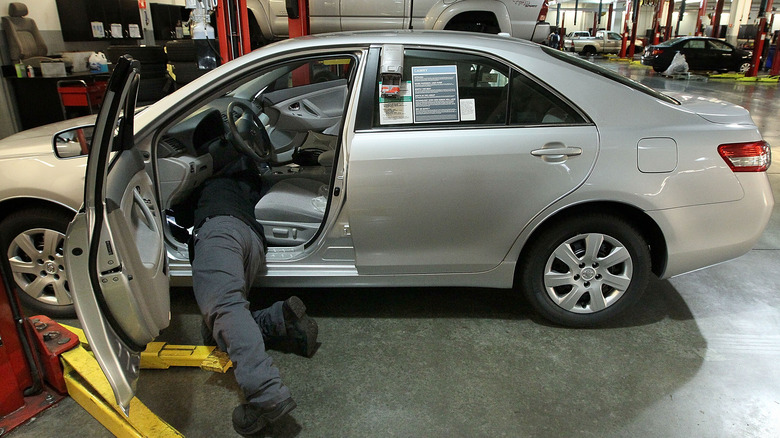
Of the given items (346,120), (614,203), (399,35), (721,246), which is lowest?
(721,246)

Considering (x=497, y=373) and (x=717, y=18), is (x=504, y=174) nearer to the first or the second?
(x=497, y=373)

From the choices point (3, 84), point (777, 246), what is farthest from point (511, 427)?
point (3, 84)

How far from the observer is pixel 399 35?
259 cm

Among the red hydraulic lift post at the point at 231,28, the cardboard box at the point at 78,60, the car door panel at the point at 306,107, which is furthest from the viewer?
the cardboard box at the point at 78,60

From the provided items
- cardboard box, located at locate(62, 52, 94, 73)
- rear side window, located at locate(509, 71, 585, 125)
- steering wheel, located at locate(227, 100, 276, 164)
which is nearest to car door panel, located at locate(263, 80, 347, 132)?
steering wheel, located at locate(227, 100, 276, 164)

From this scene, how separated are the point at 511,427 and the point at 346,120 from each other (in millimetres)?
1499

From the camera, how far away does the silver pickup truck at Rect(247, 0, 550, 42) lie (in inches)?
269

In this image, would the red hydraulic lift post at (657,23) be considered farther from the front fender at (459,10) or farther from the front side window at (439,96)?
the front side window at (439,96)

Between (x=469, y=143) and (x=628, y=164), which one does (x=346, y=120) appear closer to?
(x=469, y=143)

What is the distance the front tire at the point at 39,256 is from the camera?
2525 mm

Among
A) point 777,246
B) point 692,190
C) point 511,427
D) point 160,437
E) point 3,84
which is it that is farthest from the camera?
point 3,84

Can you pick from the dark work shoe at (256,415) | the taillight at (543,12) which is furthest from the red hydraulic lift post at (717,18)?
the dark work shoe at (256,415)

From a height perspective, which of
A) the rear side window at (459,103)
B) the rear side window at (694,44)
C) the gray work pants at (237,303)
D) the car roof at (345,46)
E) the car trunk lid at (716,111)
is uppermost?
the car roof at (345,46)

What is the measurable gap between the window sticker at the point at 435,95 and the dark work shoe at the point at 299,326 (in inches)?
39.8
